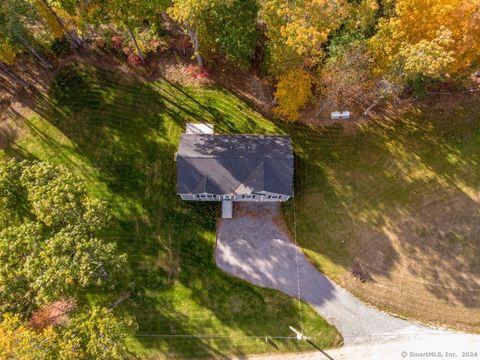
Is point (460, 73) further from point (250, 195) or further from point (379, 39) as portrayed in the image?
point (250, 195)

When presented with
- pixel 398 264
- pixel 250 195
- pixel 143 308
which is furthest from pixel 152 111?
pixel 398 264

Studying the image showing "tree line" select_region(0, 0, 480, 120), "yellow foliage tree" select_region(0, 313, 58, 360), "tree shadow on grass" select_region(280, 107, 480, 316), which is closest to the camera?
"yellow foliage tree" select_region(0, 313, 58, 360)

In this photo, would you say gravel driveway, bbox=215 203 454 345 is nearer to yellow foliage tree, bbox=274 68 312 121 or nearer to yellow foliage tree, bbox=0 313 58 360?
yellow foliage tree, bbox=274 68 312 121

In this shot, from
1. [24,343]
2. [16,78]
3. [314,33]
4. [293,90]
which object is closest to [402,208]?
[293,90]

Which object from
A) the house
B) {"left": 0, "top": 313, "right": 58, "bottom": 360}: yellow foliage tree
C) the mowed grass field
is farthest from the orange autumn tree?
{"left": 0, "top": 313, "right": 58, "bottom": 360}: yellow foliage tree

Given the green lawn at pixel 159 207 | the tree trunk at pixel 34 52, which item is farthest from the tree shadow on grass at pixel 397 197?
the tree trunk at pixel 34 52

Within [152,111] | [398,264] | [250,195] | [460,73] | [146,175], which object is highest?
[460,73]

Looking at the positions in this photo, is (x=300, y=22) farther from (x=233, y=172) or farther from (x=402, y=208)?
(x=402, y=208)
